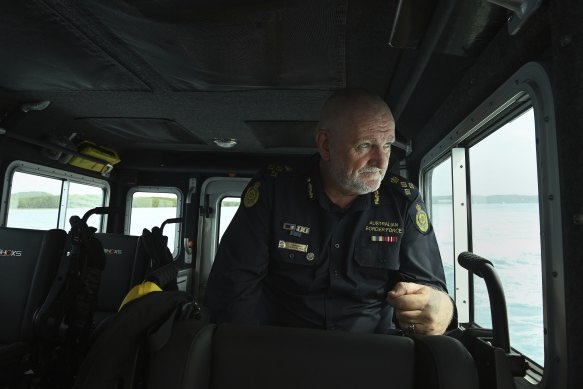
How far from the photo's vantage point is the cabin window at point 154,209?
6047mm

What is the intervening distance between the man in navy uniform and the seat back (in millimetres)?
1934

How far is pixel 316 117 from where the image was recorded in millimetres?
3818

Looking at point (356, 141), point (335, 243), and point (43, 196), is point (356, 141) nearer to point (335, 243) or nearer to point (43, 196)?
point (335, 243)

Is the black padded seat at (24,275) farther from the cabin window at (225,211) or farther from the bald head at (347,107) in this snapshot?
the cabin window at (225,211)

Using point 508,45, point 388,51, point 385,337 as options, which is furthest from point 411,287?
point 388,51

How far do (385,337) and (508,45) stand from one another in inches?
57.6

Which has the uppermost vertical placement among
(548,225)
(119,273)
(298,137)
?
(298,137)

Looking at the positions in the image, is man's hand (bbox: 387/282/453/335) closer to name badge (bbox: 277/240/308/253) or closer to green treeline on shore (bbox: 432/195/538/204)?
name badge (bbox: 277/240/308/253)

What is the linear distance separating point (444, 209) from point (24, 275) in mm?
3513

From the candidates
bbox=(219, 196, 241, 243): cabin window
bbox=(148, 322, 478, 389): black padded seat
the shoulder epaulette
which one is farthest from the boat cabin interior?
bbox=(219, 196, 241, 243): cabin window

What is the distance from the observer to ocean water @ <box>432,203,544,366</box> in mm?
1667

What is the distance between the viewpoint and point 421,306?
130 cm

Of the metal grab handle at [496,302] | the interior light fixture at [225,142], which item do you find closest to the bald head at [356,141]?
the metal grab handle at [496,302]

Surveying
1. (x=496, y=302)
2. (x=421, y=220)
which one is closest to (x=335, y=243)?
(x=421, y=220)
